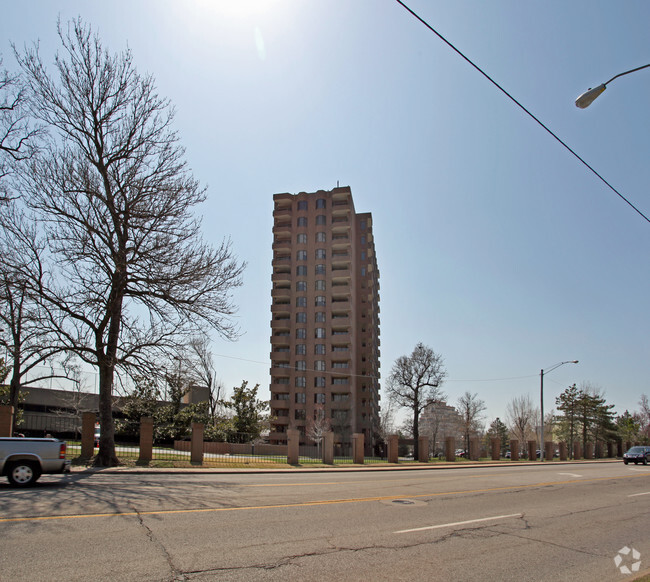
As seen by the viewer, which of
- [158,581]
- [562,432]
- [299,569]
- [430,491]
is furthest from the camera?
[562,432]

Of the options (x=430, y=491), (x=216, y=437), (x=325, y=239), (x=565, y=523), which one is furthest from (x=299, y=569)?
(x=325, y=239)

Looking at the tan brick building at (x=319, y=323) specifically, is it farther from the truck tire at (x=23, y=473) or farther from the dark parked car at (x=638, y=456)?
the truck tire at (x=23, y=473)

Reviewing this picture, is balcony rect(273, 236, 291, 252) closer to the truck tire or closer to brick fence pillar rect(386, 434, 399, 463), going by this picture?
brick fence pillar rect(386, 434, 399, 463)

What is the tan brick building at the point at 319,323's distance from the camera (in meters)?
67.8

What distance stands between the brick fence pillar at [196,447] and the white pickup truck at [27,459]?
10000mm

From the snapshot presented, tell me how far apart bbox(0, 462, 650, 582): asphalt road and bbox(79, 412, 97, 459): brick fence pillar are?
8.26 metres

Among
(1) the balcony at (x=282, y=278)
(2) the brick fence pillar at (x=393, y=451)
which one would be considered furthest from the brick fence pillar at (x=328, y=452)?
(1) the balcony at (x=282, y=278)

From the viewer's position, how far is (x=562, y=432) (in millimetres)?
72062

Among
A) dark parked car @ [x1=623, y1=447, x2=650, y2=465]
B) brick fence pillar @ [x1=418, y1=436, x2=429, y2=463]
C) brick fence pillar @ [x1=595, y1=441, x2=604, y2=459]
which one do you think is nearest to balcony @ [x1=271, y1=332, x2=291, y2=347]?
brick fence pillar @ [x1=418, y1=436, x2=429, y2=463]

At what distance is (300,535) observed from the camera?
287 inches

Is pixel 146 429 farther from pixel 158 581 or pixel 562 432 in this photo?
pixel 562 432

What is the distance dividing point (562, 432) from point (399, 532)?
75.0 meters

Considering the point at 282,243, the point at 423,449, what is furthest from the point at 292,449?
the point at 282,243

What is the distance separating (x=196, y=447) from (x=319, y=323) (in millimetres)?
49923
